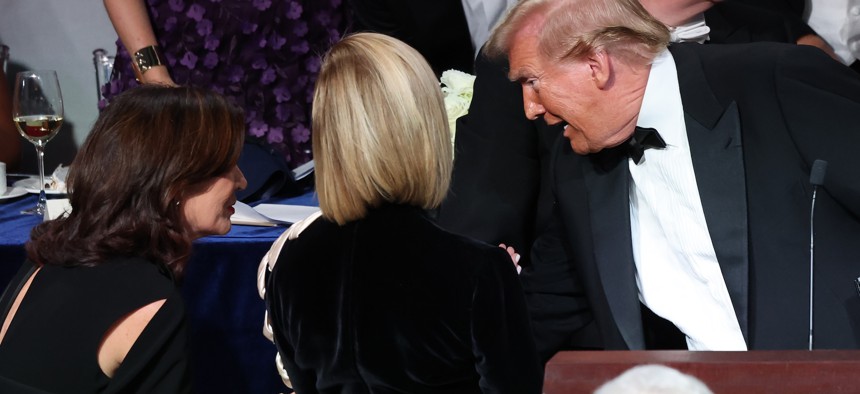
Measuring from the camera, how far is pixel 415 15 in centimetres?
329

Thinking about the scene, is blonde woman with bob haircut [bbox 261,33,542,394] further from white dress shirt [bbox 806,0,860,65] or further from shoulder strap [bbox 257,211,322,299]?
white dress shirt [bbox 806,0,860,65]

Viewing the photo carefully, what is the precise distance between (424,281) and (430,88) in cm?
32

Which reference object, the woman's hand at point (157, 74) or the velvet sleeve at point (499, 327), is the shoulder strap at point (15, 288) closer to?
the velvet sleeve at point (499, 327)

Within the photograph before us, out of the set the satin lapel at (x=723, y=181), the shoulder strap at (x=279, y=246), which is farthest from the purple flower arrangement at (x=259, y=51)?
the satin lapel at (x=723, y=181)

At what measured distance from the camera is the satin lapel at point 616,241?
7.06ft

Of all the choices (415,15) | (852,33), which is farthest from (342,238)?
(852,33)

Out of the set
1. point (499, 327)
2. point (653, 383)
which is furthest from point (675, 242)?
point (653, 383)

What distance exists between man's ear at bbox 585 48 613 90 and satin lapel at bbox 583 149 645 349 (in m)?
0.20

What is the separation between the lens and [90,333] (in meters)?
1.75

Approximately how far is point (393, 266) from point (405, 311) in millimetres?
78

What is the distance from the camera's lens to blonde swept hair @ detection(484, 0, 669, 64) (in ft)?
6.73

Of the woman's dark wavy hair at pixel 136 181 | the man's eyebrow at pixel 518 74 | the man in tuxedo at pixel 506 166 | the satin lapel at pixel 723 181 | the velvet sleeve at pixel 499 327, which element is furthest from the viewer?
the man in tuxedo at pixel 506 166

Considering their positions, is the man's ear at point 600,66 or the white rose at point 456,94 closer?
the man's ear at point 600,66

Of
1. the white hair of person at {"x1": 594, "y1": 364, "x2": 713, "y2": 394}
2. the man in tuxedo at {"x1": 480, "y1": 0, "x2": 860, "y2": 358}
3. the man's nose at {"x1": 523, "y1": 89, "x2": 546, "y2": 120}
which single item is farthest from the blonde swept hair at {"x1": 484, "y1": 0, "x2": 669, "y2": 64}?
the white hair of person at {"x1": 594, "y1": 364, "x2": 713, "y2": 394}
